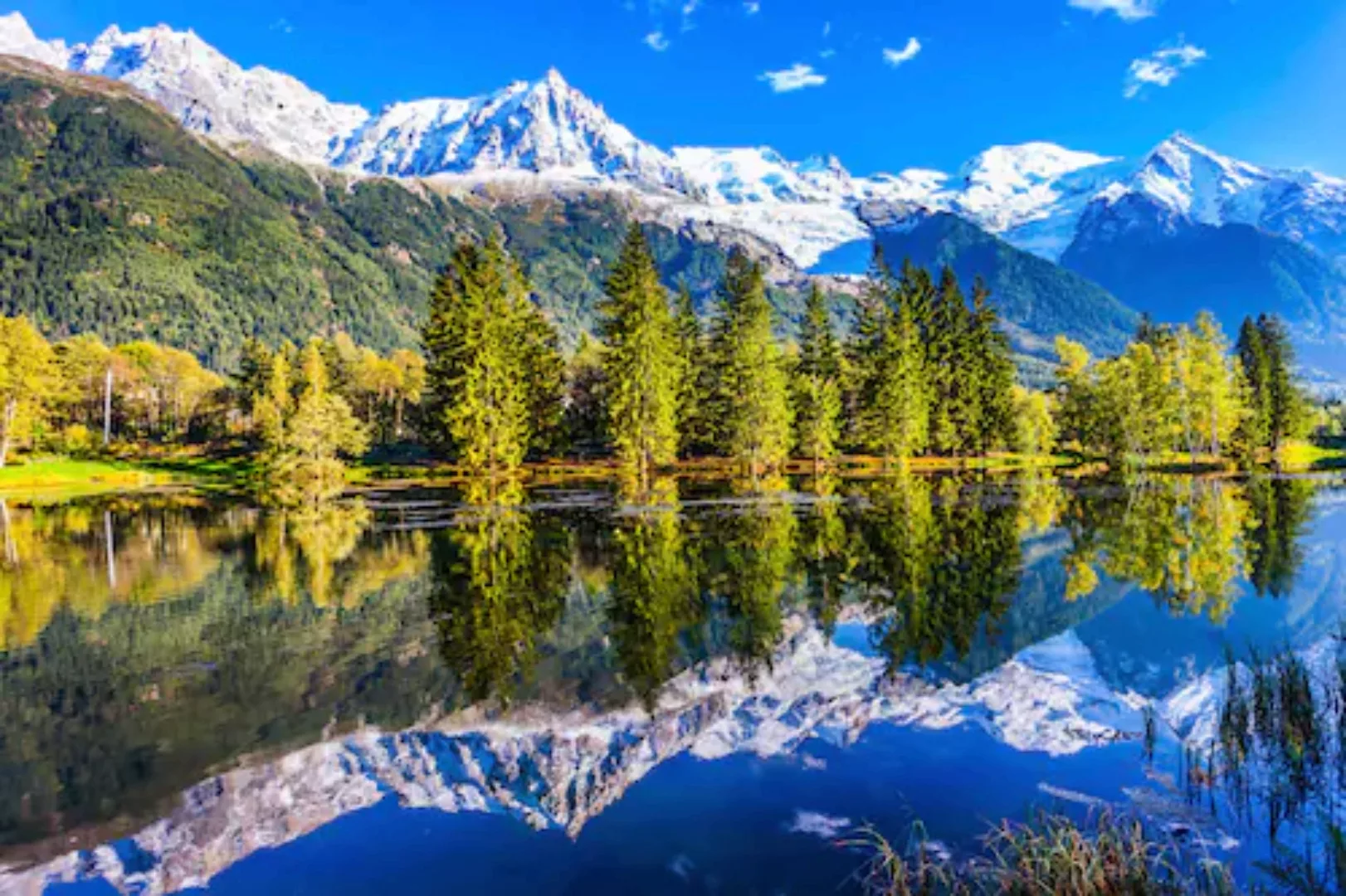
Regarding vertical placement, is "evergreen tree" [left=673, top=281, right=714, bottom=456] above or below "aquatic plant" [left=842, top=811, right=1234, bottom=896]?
above

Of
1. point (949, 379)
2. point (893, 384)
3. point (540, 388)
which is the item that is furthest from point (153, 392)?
point (949, 379)

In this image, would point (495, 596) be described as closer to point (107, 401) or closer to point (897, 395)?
point (897, 395)

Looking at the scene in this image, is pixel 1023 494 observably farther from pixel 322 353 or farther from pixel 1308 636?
pixel 322 353

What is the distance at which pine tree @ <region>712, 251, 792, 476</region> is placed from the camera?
232ft

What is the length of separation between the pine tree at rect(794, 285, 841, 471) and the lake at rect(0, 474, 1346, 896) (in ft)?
160

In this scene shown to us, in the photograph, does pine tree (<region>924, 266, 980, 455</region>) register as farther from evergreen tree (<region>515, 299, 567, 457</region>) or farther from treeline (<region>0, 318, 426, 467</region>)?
treeline (<region>0, 318, 426, 467</region>)

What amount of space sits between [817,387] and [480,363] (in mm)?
30931

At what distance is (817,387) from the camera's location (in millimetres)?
79125

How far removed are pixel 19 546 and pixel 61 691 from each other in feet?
83.4

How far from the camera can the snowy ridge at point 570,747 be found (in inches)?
383

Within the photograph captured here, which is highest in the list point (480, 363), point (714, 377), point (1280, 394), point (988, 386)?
point (714, 377)

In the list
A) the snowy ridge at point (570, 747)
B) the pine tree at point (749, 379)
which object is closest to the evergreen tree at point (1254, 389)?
the pine tree at point (749, 379)

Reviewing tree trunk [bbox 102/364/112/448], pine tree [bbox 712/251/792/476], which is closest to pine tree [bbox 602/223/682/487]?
pine tree [bbox 712/251/792/476]

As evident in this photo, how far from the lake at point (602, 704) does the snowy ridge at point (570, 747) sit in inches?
2.3
